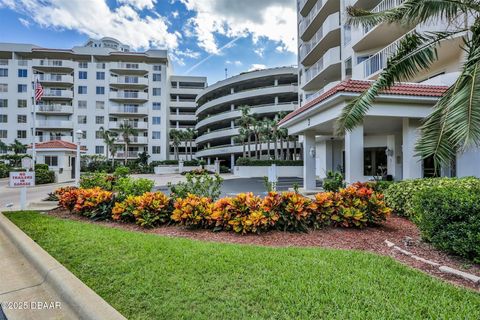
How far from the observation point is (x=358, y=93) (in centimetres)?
938

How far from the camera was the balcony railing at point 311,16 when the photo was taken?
2523 centimetres

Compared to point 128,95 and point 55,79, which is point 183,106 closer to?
point 128,95

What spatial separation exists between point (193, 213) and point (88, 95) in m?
52.5

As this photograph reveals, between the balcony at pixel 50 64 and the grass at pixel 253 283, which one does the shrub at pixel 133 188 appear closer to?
the grass at pixel 253 283

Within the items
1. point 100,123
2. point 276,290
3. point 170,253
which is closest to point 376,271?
point 276,290

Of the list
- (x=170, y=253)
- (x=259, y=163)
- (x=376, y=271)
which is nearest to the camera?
(x=376, y=271)

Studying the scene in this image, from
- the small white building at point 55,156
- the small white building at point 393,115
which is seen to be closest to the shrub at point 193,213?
the small white building at point 393,115

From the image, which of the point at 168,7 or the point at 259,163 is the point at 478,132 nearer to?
the point at 168,7

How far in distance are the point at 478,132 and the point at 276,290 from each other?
413 cm

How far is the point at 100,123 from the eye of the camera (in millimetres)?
49438

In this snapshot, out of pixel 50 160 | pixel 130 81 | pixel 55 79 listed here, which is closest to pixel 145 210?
pixel 50 160

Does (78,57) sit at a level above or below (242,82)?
above

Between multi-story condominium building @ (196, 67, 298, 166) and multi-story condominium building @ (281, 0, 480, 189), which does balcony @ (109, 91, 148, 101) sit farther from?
multi-story condominium building @ (281, 0, 480, 189)

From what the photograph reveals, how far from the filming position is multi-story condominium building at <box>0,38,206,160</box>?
4762 centimetres
